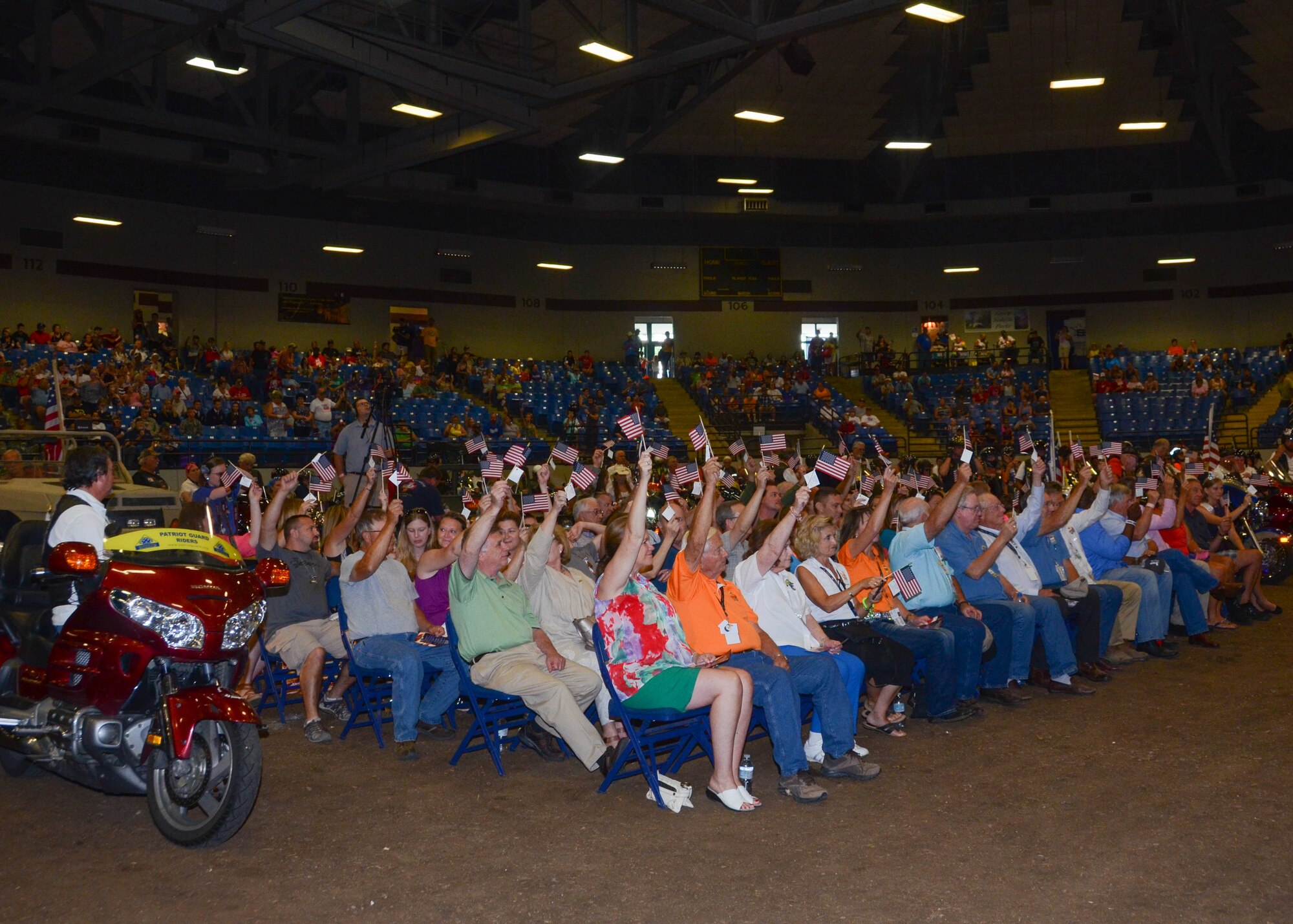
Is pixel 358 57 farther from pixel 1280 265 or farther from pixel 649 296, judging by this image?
pixel 1280 265

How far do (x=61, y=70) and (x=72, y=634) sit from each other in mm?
20625

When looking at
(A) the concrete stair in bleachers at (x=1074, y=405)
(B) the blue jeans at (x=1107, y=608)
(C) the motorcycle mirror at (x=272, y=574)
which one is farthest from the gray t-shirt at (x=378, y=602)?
A: (A) the concrete stair in bleachers at (x=1074, y=405)

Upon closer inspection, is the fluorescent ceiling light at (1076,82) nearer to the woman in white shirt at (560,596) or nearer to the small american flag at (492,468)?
the small american flag at (492,468)

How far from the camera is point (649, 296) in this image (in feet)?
106

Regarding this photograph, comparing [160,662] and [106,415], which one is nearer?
[160,662]

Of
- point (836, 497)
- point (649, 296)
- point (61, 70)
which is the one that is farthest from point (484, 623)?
point (649, 296)

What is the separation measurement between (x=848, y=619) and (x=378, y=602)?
2.74m

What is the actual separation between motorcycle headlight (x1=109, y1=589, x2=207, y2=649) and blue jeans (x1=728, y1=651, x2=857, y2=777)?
2.54 m

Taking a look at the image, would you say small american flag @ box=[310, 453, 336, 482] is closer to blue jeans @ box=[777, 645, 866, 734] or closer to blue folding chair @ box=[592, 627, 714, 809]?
blue folding chair @ box=[592, 627, 714, 809]

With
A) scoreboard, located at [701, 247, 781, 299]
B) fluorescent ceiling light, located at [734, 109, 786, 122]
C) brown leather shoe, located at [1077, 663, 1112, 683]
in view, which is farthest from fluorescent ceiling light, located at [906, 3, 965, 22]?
scoreboard, located at [701, 247, 781, 299]

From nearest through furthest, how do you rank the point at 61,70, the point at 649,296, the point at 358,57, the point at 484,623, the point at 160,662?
1. the point at 160,662
2. the point at 484,623
3. the point at 358,57
4. the point at 61,70
5. the point at 649,296

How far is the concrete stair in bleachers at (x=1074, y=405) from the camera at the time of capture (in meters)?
26.4

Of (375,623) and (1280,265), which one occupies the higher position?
(1280,265)

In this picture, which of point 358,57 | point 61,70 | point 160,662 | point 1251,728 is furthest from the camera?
point 61,70
